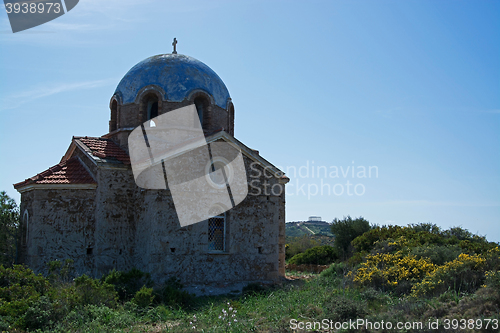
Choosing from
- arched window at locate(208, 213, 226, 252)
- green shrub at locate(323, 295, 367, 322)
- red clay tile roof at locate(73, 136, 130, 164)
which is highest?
red clay tile roof at locate(73, 136, 130, 164)

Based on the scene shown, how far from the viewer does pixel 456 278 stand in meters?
9.05

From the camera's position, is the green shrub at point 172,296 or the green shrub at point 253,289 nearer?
the green shrub at point 172,296

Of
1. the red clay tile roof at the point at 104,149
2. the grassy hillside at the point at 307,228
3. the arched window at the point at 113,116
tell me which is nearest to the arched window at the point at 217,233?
the red clay tile roof at the point at 104,149

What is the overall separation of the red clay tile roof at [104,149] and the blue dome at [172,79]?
1621 millimetres

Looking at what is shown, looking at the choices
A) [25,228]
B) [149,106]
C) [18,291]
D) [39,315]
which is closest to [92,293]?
[39,315]

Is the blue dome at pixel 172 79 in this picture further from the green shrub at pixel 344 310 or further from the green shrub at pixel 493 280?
the green shrub at pixel 493 280

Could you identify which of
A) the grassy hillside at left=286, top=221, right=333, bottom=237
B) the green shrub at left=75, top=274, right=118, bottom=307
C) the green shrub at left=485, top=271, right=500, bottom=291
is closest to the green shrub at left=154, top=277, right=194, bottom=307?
the green shrub at left=75, top=274, right=118, bottom=307

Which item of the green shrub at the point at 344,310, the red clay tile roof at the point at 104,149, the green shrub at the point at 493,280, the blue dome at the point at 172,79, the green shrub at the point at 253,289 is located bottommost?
the green shrub at the point at 253,289

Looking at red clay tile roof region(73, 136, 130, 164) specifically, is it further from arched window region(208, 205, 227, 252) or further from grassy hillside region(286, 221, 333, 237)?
grassy hillside region(286, 221, 333, 237)

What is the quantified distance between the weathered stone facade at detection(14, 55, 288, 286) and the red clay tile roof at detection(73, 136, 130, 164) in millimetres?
32

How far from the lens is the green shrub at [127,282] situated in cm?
1093

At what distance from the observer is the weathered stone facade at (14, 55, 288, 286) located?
12.5 metres

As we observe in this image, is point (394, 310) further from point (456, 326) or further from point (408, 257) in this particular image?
point (408, 257)

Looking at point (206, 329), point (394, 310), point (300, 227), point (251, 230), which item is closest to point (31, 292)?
point (206, 329)
